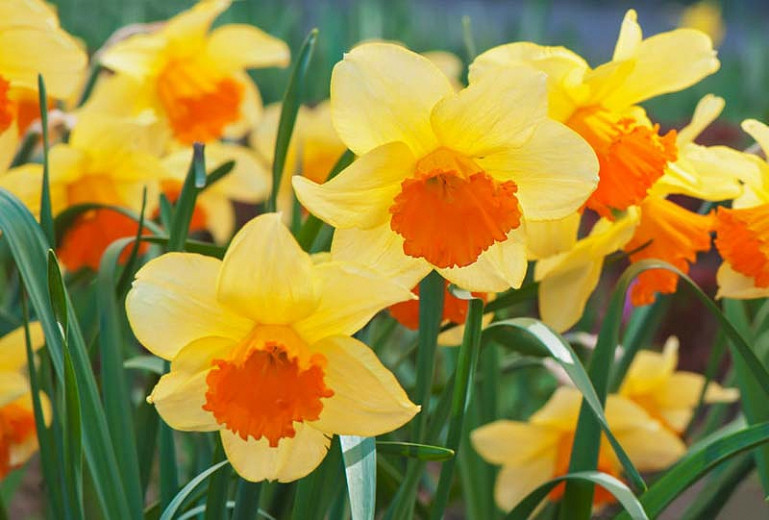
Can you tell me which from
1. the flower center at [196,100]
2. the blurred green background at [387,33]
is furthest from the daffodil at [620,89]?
the blurred green background at [387,33]

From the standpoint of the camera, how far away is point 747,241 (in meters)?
1.16

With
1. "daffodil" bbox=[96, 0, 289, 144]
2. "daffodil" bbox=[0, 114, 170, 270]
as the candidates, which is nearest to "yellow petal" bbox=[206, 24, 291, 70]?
"daffodil" bbox=[96, 0, 289, 144]

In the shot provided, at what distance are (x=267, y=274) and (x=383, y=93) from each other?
0.66 feet

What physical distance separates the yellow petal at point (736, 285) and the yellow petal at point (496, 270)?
0.93 ft

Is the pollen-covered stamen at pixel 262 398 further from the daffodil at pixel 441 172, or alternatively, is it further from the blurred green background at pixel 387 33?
the blurred green background at pixel 387 33

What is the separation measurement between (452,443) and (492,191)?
11.9 inches

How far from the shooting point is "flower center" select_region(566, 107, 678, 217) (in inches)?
43.7

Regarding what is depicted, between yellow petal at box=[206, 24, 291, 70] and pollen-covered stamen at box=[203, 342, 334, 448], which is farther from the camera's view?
yellow petal at box=[206, 24, 291, 70]

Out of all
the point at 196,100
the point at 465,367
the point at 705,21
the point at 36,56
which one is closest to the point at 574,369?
the point at 465,367

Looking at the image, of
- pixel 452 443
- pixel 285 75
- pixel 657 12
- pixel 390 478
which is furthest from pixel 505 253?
pixel 657 12

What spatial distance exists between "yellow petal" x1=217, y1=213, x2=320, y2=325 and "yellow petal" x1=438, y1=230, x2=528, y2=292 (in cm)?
14

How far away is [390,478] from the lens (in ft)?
4.50

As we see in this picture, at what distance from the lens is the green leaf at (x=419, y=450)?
102cm

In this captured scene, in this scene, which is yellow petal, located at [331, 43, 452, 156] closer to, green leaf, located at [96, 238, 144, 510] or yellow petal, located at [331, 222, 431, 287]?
yellow petal, located at [331, 222, 431, 287]
